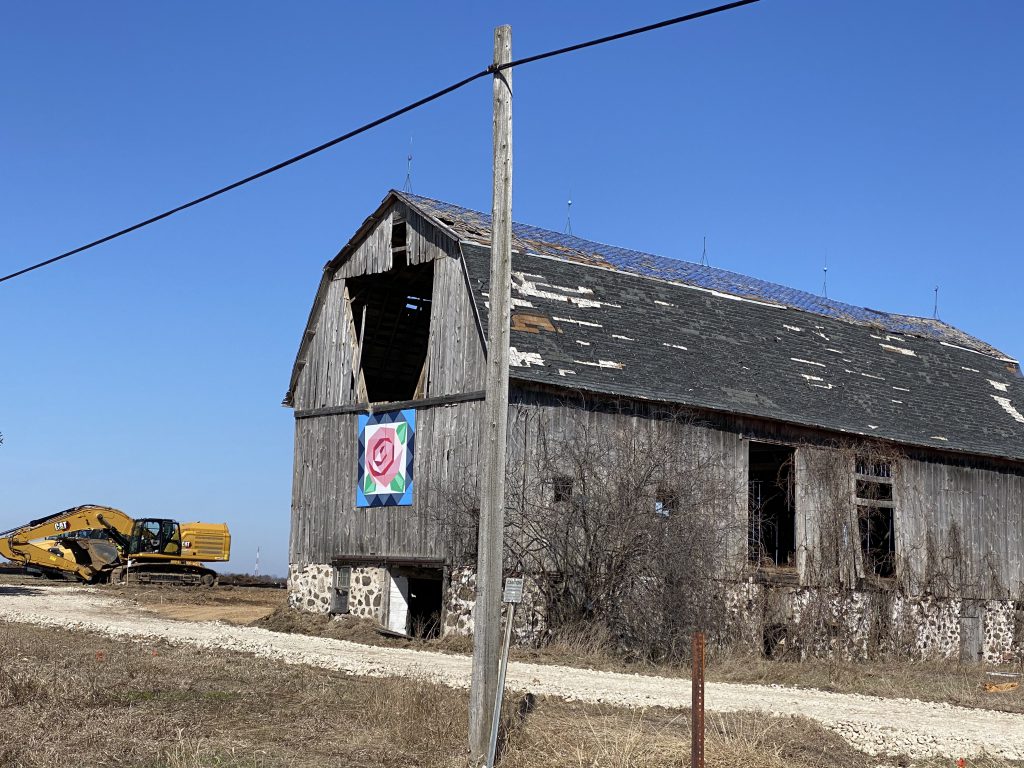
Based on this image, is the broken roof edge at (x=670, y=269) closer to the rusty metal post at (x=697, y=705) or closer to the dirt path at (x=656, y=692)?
the dirt path at (x=656, y=692)

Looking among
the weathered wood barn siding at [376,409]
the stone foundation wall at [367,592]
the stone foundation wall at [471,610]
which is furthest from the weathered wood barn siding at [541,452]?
the stone foundation wall at [471,610]

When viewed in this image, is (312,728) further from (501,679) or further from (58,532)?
(58,532)

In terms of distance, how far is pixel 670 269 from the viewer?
28578 mm

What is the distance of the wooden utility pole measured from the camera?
1054 cm

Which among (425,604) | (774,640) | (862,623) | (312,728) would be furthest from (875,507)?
(312,728)

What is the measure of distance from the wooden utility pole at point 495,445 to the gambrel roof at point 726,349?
32.2ft

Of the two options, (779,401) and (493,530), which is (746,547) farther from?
(493,530)

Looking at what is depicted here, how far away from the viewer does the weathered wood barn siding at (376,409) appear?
73.9 ft

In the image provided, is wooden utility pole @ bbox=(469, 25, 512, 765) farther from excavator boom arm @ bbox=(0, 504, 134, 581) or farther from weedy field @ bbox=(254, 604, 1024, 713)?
excavator boom arm @ bbox=(0, 504, 134, 581)

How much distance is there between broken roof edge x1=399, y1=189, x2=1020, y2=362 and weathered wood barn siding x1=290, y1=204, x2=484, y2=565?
2.39ft

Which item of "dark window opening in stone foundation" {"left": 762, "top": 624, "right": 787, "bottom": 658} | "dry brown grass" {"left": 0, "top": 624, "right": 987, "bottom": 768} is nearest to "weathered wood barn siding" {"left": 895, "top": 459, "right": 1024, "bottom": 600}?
"dark window opening in stone foundation" {"left": 762, "top": 624, "right": 787, "bottom": 658}

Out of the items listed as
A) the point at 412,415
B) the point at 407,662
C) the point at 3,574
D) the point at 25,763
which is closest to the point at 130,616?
the point at 412,415

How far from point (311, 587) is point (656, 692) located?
455 inches

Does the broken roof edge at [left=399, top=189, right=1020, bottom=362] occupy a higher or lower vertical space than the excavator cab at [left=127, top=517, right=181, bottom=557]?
higher
